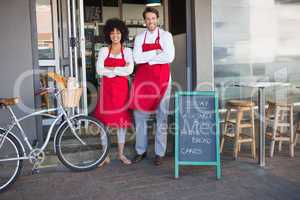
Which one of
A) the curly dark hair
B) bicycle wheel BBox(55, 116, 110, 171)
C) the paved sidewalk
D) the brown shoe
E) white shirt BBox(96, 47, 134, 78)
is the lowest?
the paved sidewalk

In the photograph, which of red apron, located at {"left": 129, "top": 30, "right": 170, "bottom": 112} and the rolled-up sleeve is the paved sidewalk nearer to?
red apron, located at {"left": 129, "top": 30, "right": 170, "bottom": 112}

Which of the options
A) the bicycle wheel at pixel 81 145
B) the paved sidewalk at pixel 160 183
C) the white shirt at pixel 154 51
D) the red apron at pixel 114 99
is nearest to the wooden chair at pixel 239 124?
the paved sidewalk at pixel 160 183

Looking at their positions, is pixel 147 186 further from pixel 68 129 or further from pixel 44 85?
pixel 44 85

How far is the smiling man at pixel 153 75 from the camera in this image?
4.38 m

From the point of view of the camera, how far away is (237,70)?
20.5ft

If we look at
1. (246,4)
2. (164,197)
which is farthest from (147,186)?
(246,4)

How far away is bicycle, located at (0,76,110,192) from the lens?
3.86 meters

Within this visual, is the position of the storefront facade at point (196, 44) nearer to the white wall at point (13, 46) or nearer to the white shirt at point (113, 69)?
the white wall at point (13, 46)

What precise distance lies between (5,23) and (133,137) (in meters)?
2.36

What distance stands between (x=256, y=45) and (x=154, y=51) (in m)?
2.69

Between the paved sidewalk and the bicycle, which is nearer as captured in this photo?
the paved sidewalk

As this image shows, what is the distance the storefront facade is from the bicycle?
60cm

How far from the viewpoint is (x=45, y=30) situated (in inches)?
236

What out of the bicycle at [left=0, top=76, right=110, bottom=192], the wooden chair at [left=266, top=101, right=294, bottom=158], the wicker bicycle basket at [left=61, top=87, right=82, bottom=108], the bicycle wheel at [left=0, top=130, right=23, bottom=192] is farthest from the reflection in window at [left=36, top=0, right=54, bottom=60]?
the wooden chair at [left=266, top=101, right=294, bottom=158]
